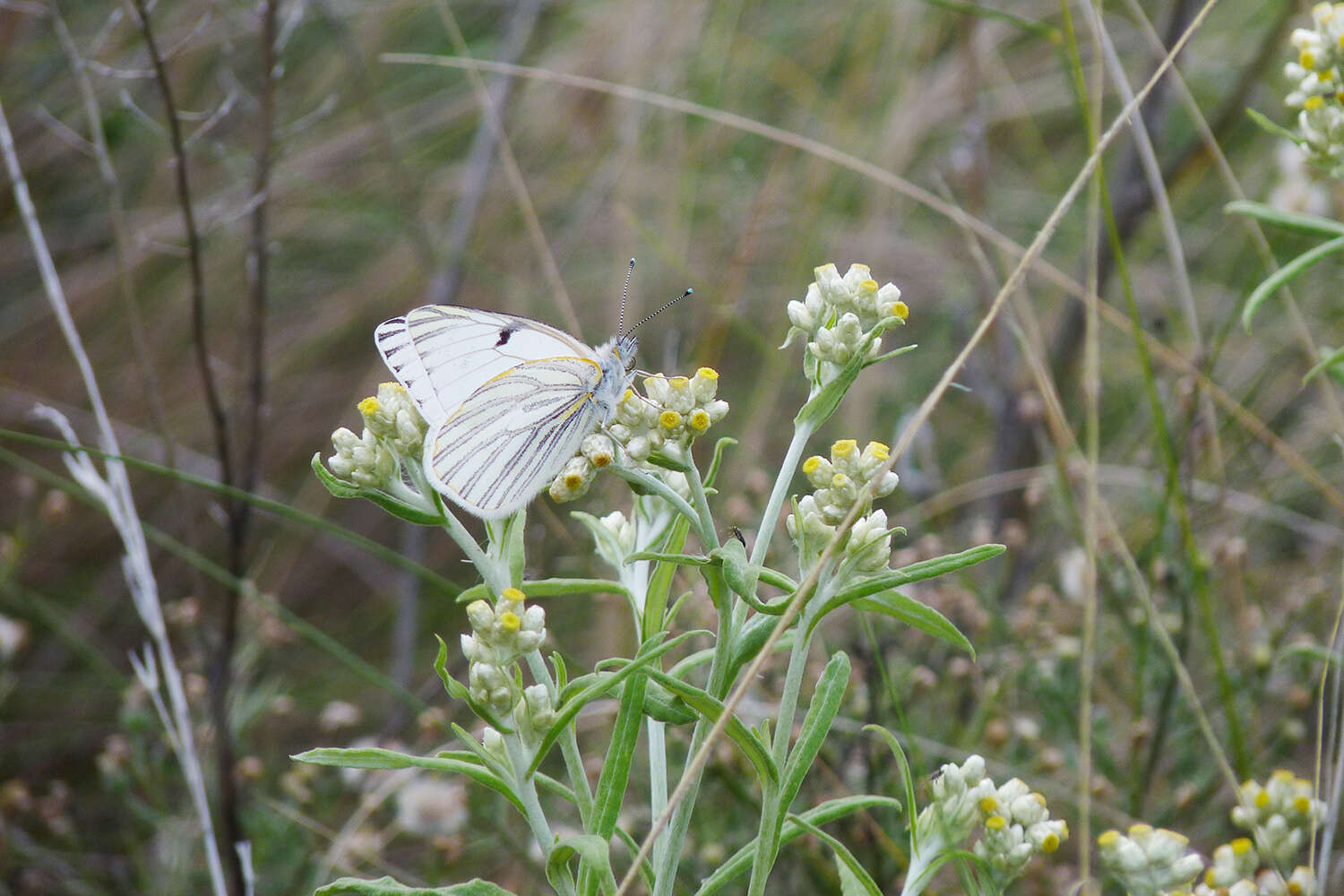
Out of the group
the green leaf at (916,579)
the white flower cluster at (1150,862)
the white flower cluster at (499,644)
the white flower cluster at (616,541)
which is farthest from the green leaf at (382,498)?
the white flower cluster at (1150,862)

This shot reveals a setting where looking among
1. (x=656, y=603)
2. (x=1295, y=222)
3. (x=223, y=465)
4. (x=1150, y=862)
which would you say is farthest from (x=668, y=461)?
(x=223, y=465)

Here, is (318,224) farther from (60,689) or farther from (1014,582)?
(1014,582)

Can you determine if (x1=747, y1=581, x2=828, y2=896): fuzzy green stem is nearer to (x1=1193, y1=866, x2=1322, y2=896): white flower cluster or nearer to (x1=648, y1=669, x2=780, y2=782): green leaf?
(x1=648, y1=669, x2=780, y2=782): green leaf

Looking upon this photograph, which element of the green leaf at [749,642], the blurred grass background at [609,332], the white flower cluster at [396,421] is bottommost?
the blurred grass background at [609,332]

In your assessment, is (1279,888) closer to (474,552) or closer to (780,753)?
(780,753)

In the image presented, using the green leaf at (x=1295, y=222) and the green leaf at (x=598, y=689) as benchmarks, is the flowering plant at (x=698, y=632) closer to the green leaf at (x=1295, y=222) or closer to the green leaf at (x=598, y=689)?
the green leaf at (x=598, y=689)

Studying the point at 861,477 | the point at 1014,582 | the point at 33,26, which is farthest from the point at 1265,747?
the point at 33,26

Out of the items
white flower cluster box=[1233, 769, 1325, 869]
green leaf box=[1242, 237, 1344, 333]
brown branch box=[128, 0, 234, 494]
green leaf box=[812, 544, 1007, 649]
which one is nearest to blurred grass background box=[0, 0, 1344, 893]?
brown branch box=[128, 0, 234, 494]
